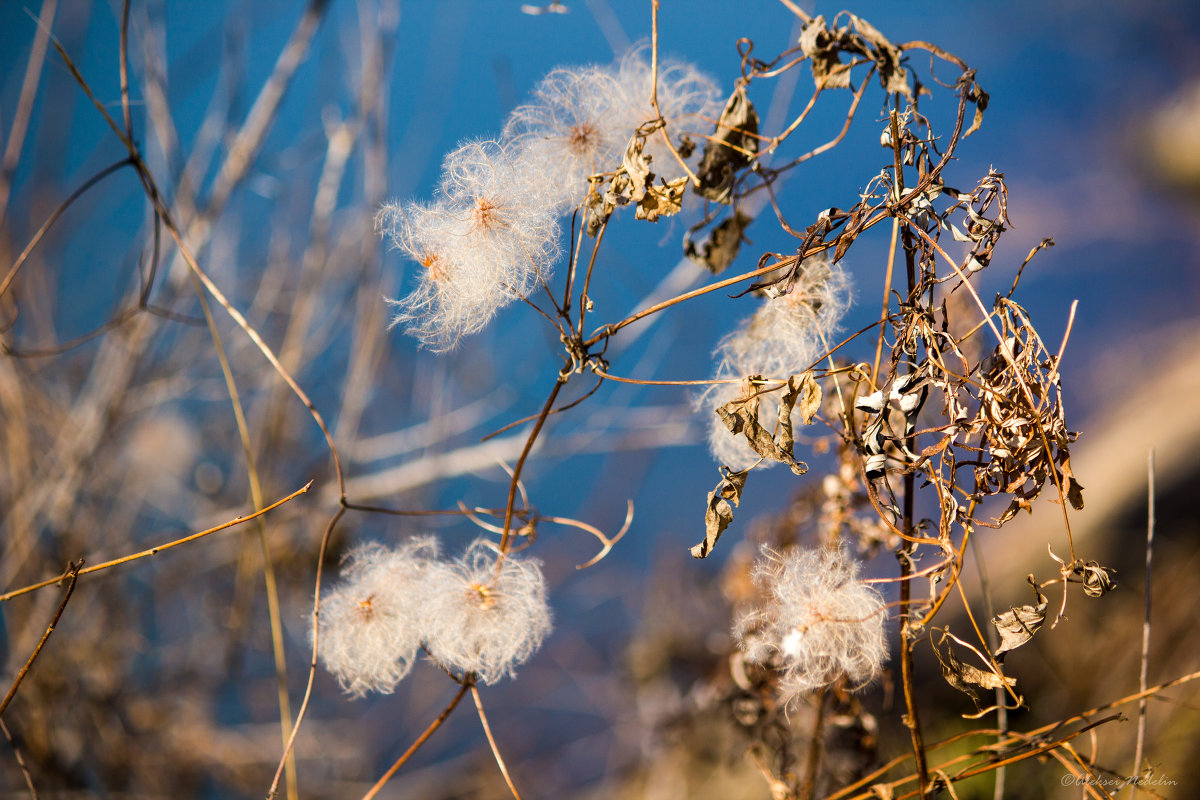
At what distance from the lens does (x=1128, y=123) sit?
9.41 feet

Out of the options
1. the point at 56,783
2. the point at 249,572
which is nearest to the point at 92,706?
the point at 56,783

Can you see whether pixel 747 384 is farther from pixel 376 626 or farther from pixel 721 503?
pixel 376 626

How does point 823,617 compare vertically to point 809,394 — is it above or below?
below

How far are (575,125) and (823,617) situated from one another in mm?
455

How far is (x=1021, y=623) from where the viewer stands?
15.9 inches

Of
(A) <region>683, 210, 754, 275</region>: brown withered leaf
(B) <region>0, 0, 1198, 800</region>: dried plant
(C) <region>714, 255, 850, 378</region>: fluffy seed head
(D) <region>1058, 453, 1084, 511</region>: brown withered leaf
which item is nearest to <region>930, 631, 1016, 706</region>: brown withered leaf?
(B) <region>0, 0, 1198, 800</region>: dried plant

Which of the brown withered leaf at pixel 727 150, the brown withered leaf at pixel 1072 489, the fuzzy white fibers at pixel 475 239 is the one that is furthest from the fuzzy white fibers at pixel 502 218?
the brown withered leaf at pixel 1072 489

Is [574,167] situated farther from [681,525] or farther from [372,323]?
[681,525]

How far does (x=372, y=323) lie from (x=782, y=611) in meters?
0.85

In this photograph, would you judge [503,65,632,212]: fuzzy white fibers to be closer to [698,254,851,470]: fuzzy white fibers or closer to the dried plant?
the dried plant

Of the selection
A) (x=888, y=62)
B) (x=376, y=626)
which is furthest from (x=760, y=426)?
(x=376, y=626)

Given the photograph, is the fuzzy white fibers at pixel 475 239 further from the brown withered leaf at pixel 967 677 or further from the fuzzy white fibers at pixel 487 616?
the brown withered leaf at pixel 967 677

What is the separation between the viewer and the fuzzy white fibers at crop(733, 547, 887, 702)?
19.4 inches

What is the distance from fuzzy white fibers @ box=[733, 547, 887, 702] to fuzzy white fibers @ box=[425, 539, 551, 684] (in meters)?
0.18
